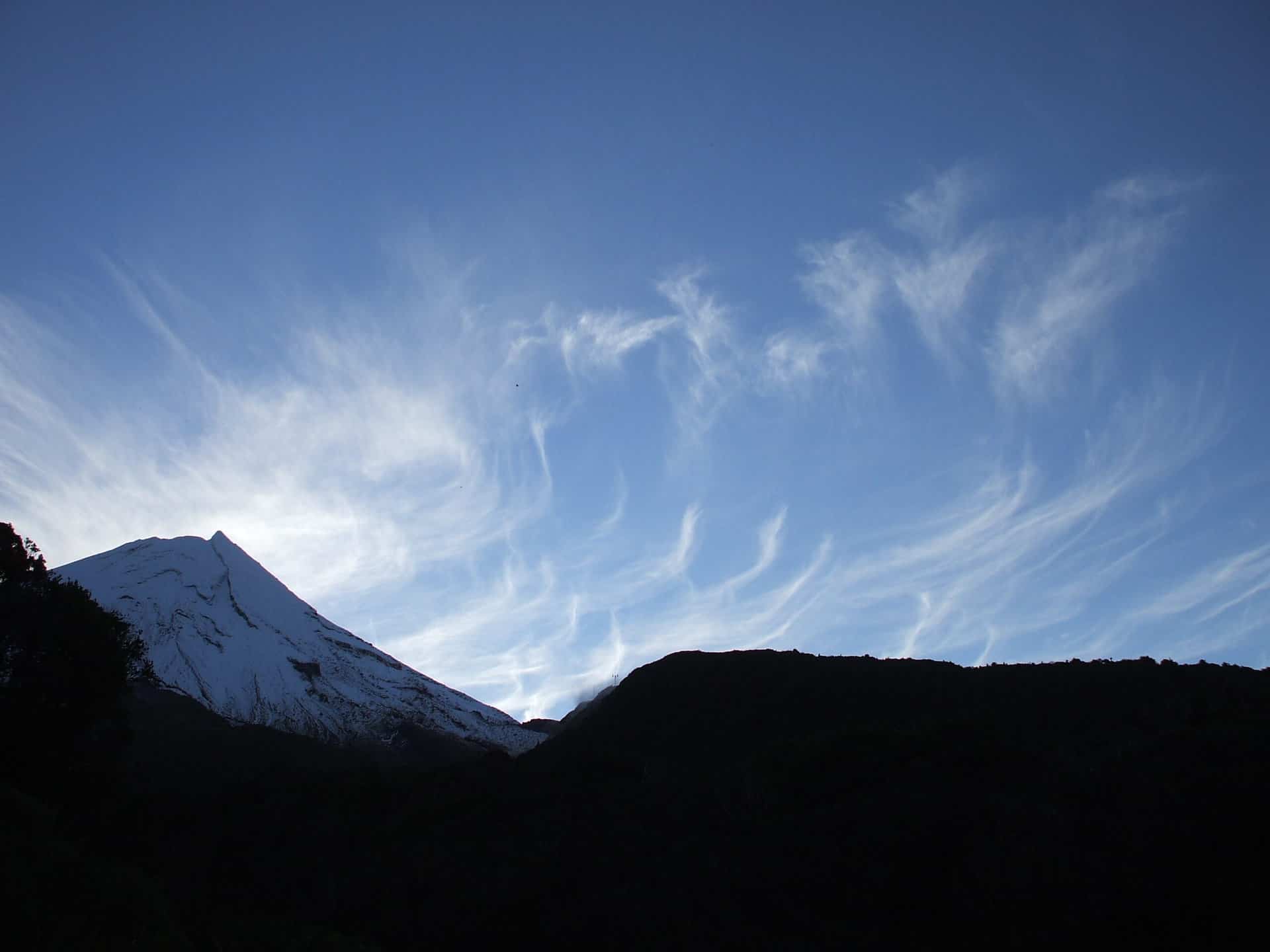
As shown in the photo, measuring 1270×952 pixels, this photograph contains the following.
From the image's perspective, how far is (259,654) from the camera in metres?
61.8

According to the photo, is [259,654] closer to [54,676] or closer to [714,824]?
[54,676]

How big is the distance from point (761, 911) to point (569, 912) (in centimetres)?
431

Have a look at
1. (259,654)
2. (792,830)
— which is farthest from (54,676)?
(259,654)

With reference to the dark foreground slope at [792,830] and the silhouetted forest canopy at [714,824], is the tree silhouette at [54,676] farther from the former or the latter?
the dark foreground slope at [792,830]

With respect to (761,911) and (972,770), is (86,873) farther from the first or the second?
(972,770)

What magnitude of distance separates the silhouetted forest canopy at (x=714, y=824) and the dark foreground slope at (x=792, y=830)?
80 millimetres

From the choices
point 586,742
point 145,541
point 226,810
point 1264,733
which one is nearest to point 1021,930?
point 1264,733

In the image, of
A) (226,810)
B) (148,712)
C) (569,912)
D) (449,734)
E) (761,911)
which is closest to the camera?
(761,911)

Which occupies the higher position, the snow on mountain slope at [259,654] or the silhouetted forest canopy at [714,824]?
the snow on mountain slope at [259,654]

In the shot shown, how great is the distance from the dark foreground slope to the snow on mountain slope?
21584 millimetres

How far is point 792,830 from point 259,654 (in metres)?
53.3

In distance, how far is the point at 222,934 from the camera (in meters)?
12.9

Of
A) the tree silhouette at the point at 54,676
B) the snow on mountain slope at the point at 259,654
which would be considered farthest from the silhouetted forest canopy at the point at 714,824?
the snow on mountain slope at the point at 259,654

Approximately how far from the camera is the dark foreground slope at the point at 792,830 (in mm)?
14273
